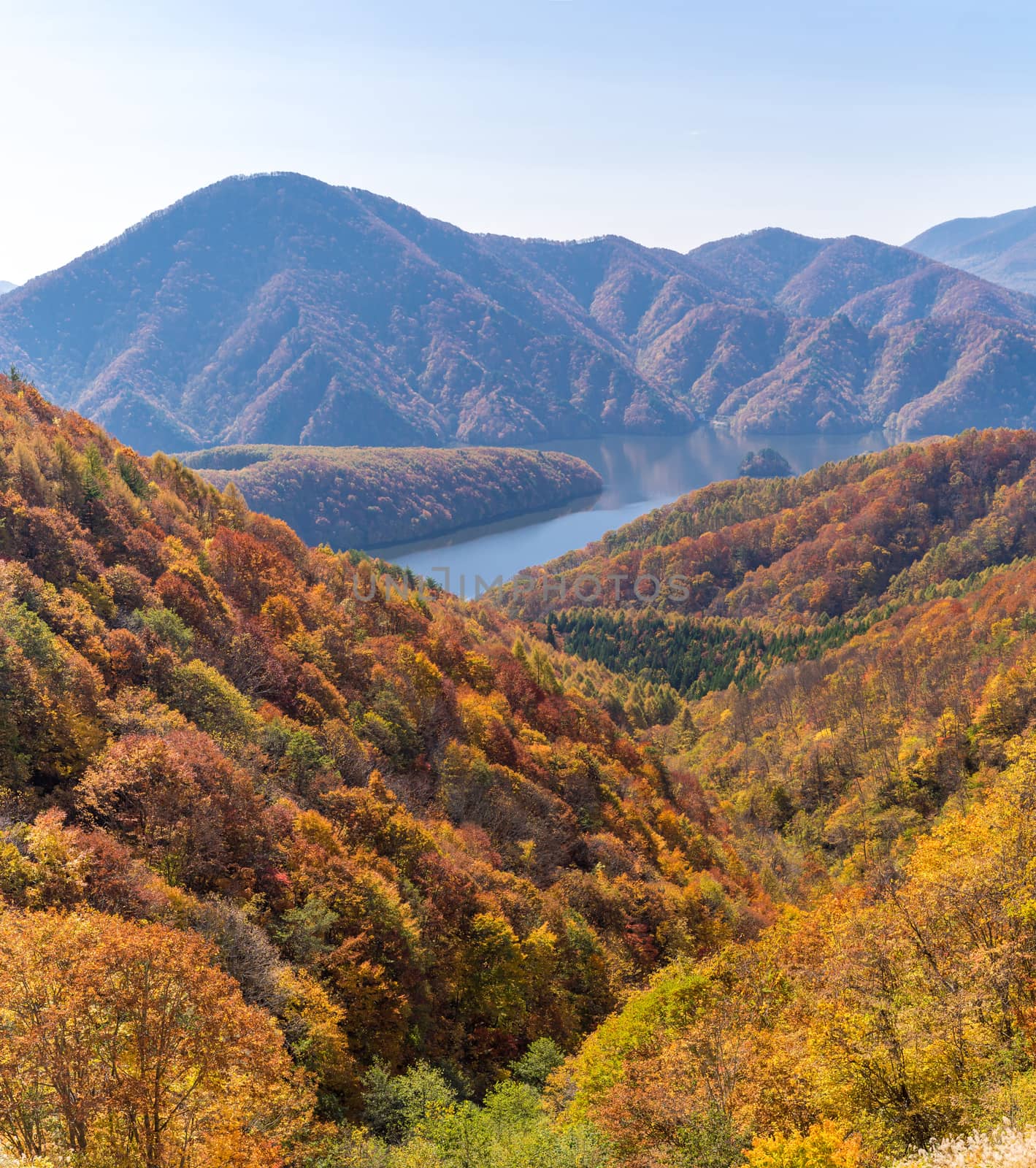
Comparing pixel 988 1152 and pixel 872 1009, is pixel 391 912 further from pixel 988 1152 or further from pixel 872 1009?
pixel 988 1152

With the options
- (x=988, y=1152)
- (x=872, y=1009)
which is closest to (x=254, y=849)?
(x=872, y=1009)

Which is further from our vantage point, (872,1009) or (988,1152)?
(872,1009)

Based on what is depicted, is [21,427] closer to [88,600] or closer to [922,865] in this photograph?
[88,600]

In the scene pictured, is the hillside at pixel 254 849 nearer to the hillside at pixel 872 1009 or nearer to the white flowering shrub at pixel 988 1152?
the hillside at pixel 872 1009

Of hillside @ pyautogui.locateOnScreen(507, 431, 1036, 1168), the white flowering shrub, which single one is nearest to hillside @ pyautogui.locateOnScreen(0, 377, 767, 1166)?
hillside @ pyautogui.locateOnScreen(507, 431, 1036, 1168)

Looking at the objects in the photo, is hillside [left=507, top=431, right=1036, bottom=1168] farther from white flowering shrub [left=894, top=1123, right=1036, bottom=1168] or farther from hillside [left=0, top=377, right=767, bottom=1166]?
hillside [left=0, top=377, right=767, bottom=1166]
